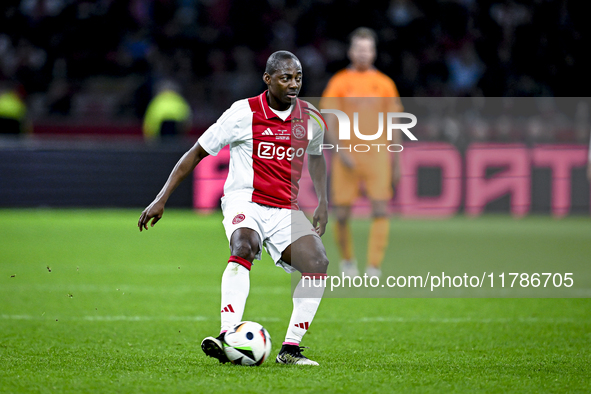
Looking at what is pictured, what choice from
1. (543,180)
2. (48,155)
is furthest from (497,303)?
(48,155)

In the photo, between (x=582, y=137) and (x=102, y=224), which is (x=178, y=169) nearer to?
(x=102, y=224)

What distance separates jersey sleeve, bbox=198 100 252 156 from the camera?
417 centimetres

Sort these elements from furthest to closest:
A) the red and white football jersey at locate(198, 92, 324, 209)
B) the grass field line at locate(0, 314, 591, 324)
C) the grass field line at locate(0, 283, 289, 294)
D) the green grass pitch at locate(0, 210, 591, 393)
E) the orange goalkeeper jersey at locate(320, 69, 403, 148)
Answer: the orange goalkeeper jersey at locate(320, 69, 403, 148)
the grass field line at locate(0, 283, 289, 294)
the grass field line at locate(0, 314, 591, 324)
the red and white football jersey at locate(198, 92, 324, 209)
the green grass pitch at locate(0, 210, 591, 393)

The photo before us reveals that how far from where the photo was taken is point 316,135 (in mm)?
4469

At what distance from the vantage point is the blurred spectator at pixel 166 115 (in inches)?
531

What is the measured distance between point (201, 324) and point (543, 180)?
8048mm

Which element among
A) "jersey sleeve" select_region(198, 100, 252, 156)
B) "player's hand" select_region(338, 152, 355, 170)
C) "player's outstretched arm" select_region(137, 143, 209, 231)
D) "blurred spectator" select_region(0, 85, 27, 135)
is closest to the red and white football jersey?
"jersey sleeve" select_region(198, 100, 252, 156)

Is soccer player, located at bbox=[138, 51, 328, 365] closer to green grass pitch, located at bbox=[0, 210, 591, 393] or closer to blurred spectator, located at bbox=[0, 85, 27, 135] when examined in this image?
green grass pitch, located at bbox=[0, 210, 591, 393]

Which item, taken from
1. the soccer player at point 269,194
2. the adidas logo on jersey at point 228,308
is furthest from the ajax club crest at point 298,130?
the adidas logo on jersey at point 228,308

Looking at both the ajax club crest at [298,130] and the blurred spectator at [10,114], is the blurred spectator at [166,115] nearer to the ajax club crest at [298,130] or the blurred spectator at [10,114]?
the blurred spectator at [10,114]

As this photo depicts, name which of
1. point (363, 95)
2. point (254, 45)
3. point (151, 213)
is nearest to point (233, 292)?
point (151, 213)

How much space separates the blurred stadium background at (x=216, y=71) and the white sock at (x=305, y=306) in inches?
326

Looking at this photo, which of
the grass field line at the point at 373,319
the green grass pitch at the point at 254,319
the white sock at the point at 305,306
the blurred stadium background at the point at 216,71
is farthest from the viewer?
the blurred stadium background at the point at 216,71

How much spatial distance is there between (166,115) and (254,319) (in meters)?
8.44
